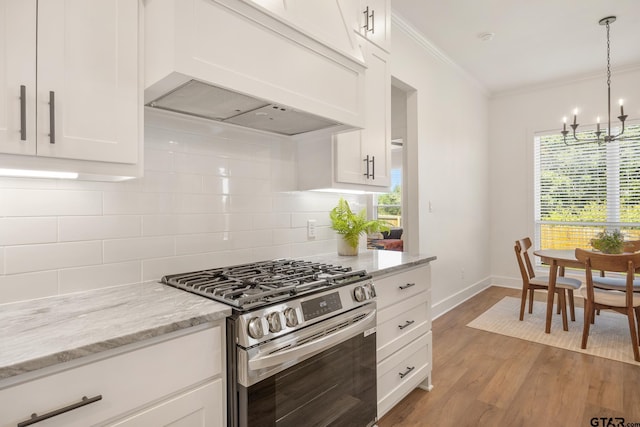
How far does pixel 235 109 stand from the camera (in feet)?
5.67

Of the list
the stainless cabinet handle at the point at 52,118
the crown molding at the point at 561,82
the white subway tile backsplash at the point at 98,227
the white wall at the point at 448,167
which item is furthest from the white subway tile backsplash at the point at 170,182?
the crown molding at the point at 561,82

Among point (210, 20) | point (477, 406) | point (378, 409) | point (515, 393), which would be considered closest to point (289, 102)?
point (210, 20)

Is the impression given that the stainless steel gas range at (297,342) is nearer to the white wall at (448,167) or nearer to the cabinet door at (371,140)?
the cabinet door at (371,140)

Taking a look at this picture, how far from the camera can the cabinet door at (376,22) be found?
222 centimetres

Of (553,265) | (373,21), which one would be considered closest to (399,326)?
(373,21)

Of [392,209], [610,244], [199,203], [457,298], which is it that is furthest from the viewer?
[392,209]

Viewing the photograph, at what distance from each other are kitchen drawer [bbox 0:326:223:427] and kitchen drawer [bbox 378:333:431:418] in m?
1.12

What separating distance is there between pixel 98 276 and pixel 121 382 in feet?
2.22

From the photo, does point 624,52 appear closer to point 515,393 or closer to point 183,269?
point 515,393

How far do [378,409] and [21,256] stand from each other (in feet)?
6.01

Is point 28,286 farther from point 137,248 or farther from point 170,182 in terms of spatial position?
point 170,182

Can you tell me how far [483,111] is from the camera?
5.40m

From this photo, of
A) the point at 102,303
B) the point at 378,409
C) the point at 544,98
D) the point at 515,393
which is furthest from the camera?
the point at 544,98

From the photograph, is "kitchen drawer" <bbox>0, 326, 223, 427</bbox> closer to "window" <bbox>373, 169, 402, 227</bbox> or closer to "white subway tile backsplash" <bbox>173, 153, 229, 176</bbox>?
"white subway tile backsplash" <bbox>173, 153, 229, 176</bbox>
